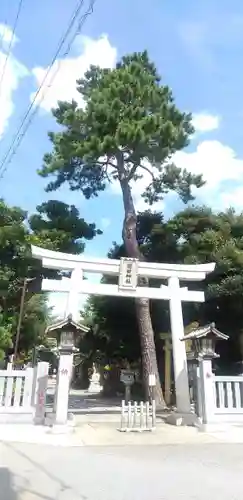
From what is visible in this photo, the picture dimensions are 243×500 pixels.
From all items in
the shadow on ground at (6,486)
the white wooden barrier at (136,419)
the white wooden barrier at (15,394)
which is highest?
the white wooden barrier at (15,394)

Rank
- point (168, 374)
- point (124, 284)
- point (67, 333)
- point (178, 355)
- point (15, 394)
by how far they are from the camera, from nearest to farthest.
→ 1. point (15, 394)
2. point (67, 333)
3. point (178, 355)
4. point (124, 284)
5. point (168, 374)

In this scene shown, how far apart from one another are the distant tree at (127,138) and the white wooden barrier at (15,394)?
21.5 feet

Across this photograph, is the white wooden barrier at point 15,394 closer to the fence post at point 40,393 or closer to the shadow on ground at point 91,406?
the fence post at point 40,393

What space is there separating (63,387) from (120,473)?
518cm

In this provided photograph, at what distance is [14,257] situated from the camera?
Result: 20.1 metres

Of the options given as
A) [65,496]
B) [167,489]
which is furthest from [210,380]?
[65,496]

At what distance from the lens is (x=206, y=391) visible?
11281 millimetres

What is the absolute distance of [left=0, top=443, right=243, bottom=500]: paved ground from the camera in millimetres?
5121

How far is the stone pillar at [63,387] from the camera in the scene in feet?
34.8

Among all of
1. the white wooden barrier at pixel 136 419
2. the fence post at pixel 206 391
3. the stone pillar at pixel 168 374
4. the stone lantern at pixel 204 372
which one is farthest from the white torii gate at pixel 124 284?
the stone pillar at pixel 168 374

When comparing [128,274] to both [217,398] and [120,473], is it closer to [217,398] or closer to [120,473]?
[217,398]

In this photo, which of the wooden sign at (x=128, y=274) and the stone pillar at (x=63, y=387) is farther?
the wooden sign at (x=128, y=274)

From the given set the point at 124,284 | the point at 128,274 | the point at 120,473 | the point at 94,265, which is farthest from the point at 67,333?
the point at 120,473

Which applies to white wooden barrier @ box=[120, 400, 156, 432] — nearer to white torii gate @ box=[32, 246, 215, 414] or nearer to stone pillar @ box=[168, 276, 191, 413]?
stone pillar @ box=[168, 276, 191, 413]
